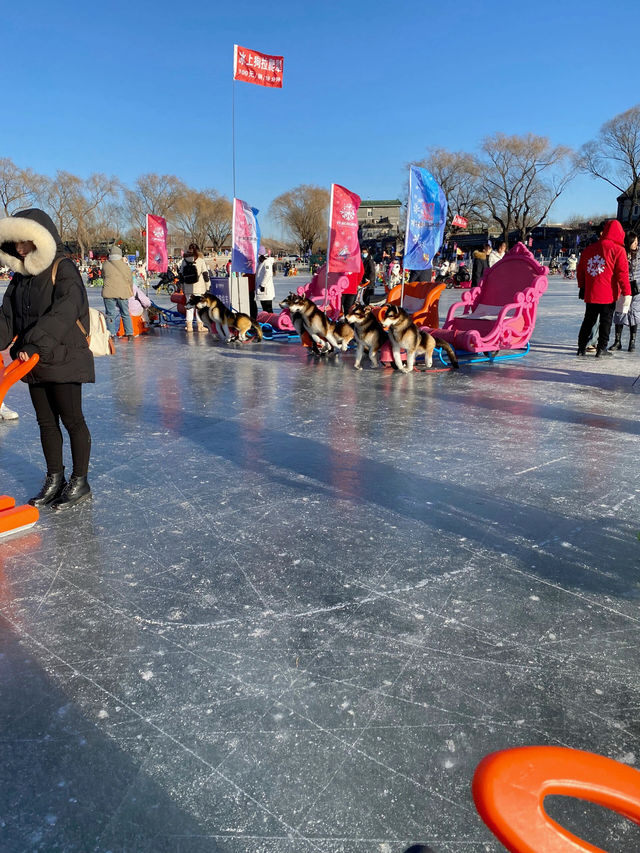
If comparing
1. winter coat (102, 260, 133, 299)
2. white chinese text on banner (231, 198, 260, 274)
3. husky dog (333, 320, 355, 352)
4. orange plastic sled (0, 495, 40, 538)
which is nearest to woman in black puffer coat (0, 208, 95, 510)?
orange plastic sled (0, 495, 40, 538)

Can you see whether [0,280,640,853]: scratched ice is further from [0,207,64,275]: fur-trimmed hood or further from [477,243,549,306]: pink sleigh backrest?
[477,243,549,306]: pink sleigh backrest

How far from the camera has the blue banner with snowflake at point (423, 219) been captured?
7.91m

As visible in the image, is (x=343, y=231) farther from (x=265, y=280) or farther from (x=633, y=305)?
(x=633, y=305)

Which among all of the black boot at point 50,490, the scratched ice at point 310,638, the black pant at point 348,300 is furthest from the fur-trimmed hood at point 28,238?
the black pant at point 348,300

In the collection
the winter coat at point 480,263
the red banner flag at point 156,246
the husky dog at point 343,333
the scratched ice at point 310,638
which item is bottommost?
the scratched ice at point 310,638

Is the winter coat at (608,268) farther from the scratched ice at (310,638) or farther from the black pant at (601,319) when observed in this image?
the scratched ice at (310,638)

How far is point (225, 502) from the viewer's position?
3.25 meters

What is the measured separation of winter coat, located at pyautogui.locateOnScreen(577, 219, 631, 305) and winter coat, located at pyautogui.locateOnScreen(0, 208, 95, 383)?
6.26 metres

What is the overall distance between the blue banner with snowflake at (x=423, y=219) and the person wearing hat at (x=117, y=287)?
4.73m

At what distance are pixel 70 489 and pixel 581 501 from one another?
2.76 metres

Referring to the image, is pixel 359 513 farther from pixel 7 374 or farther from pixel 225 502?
pixel 7 374

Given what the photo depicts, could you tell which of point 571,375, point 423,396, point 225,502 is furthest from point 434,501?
point 571,375

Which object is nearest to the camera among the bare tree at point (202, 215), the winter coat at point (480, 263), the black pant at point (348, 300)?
the black pant at point (348, 300)

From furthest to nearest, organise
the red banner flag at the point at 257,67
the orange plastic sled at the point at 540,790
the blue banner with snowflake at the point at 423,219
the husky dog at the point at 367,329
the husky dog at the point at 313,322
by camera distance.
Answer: the red banner flag at the point at 257,67, the blue banner with snowflake at the point at 423,219, the husky dog at the point at 313,322, the husky dog at the point at 367,329, the orange plastic sled at the point at 540,790
